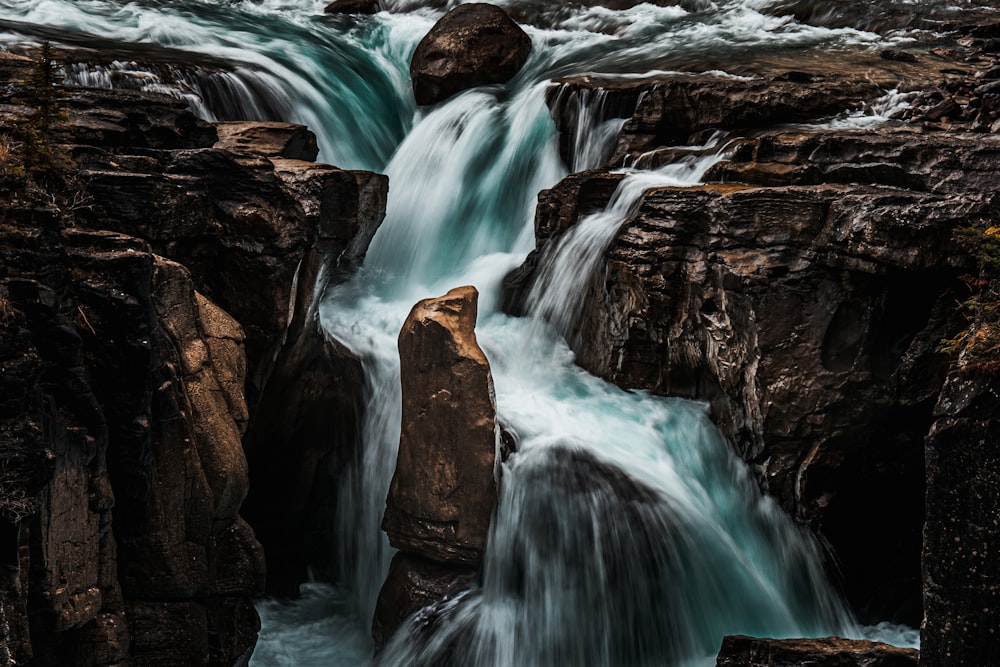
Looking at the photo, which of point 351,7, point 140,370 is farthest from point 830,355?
point 351,7

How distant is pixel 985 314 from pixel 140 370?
17.0 feet

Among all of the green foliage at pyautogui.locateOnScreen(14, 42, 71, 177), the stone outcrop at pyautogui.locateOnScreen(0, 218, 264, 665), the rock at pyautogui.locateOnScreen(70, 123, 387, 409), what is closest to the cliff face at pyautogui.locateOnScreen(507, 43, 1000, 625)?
the rock at pyautogui.locateOnScreen(70, 123, 387, 409)

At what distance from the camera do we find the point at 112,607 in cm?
625

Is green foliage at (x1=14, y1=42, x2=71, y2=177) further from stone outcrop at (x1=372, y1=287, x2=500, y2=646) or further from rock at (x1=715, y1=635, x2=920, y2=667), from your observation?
rock at (x1=715, y1=635, x2=920, y2=667)

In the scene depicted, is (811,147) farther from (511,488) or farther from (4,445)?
(4,445)

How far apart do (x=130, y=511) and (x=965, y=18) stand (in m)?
15.4

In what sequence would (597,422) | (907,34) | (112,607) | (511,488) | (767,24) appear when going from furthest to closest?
(767,24), (907,34), (597,422), (511,488), (112,607)

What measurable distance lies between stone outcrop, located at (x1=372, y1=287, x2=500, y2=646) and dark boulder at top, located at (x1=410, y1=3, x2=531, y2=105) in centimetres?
783

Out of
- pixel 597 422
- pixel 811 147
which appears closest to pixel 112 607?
pixel 597 422

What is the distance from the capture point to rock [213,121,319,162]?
10023 mm

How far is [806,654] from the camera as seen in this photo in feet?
22.0

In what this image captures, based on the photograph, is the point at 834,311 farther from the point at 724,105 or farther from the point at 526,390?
the point at 724,105

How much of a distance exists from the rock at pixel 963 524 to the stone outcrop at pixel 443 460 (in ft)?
11.8

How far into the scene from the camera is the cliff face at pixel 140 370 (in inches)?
218
